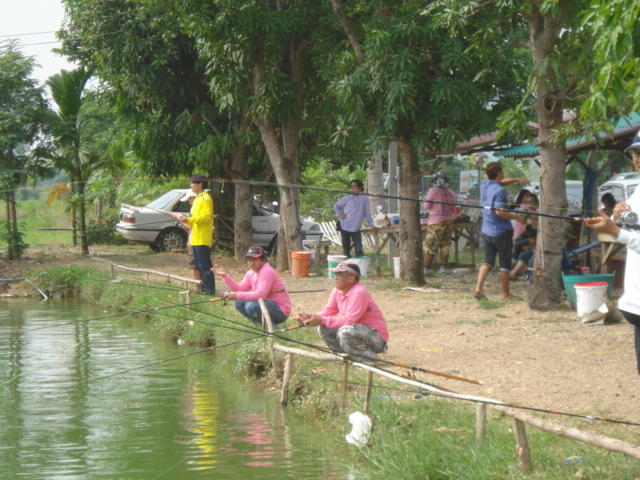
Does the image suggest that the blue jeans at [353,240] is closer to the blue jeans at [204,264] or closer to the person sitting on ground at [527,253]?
the person sitting on ground at [527,253]

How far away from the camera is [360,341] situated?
747 cm

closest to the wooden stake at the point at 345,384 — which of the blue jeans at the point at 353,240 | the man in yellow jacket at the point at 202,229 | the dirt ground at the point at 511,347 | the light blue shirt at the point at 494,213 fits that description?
the dirt ground at the point at 511,347

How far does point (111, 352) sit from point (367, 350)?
4.92m

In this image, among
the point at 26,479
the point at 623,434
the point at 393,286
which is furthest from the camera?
the point at 393,286

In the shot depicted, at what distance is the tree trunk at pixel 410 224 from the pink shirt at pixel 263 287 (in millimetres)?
4558

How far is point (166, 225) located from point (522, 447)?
17421mm

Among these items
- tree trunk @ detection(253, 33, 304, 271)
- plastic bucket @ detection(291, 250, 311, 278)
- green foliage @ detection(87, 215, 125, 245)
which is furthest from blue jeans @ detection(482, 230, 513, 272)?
green foliage @ detection(87, 215, 125, 245)

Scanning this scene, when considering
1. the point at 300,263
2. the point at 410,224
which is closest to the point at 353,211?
the point at 300,263

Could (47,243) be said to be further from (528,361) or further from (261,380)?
(528,361)

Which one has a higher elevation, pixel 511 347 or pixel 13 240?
pixel 13 240

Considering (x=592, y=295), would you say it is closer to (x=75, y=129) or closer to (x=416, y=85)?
(x=416, y=85)

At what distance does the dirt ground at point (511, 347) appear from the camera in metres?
6.64

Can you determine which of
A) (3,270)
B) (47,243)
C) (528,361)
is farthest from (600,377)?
(47,243)

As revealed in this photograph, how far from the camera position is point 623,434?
18.0ft
